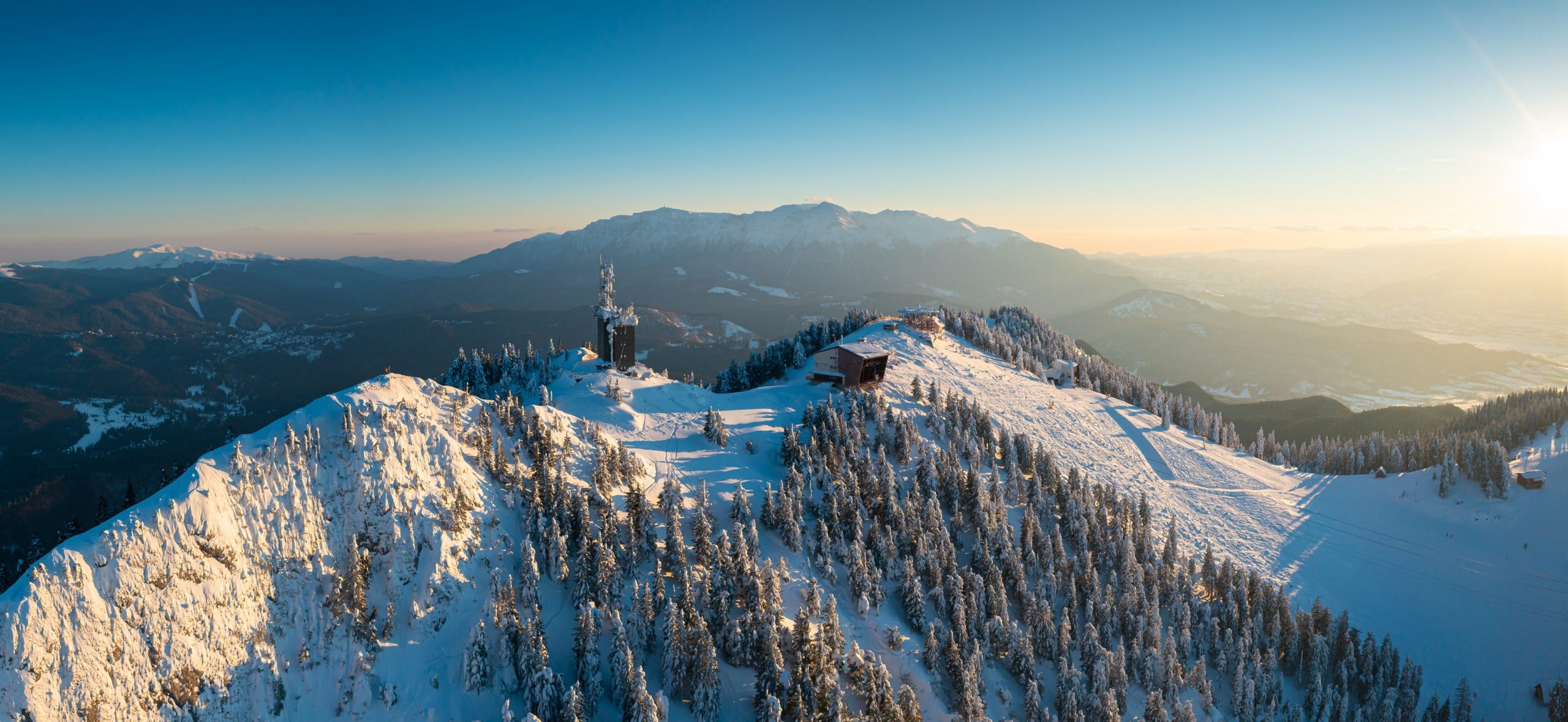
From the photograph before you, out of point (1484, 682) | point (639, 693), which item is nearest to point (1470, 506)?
point (1484, 682)

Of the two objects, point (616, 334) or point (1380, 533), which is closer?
point (1380, 533)

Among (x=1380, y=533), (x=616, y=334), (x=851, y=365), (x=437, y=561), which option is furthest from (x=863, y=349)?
(x=1380, y=533)

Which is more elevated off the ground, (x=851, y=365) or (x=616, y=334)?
(x=616, y=334)

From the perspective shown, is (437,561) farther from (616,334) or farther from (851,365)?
(851,365)

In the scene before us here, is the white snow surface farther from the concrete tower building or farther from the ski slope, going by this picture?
the concrete tower building

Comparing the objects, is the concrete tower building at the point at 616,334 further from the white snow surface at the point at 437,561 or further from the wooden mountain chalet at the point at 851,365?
the wooden mountain chalet at the point at 851,365

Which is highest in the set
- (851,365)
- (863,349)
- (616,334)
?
(616,334)
